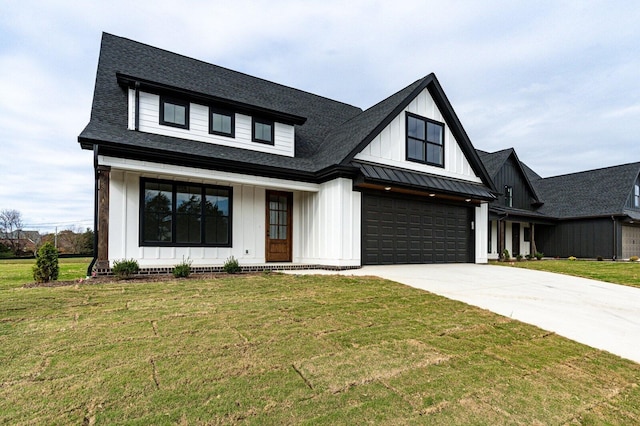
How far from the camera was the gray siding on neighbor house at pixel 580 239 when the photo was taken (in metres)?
19.1

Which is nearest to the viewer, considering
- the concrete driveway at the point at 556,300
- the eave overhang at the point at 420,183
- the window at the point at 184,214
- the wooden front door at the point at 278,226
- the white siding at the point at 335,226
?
the concrete driveway at the point at 556,300

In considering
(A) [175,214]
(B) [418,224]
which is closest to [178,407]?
(A) [175,214]

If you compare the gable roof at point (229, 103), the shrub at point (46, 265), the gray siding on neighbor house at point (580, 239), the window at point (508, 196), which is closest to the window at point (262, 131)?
the gable roof at point (229, 103)

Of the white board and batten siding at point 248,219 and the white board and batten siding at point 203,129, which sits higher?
the white board and batten siding at point 203,129

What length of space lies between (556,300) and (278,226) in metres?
7.71

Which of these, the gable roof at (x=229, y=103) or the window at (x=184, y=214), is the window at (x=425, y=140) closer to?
the gable roof at (x=229, y=103)

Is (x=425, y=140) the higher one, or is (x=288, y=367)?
(x=425, y=140)

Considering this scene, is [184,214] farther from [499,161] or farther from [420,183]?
[499,161]

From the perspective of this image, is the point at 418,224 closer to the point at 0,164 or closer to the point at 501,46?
the point at 501,46

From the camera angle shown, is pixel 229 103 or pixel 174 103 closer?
pixel 174 103

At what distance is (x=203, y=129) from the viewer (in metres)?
10.1

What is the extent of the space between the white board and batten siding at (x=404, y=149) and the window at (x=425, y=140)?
191 millimetres

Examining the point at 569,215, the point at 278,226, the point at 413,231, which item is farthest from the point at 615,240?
the point at 278,226

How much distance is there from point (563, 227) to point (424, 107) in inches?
610
